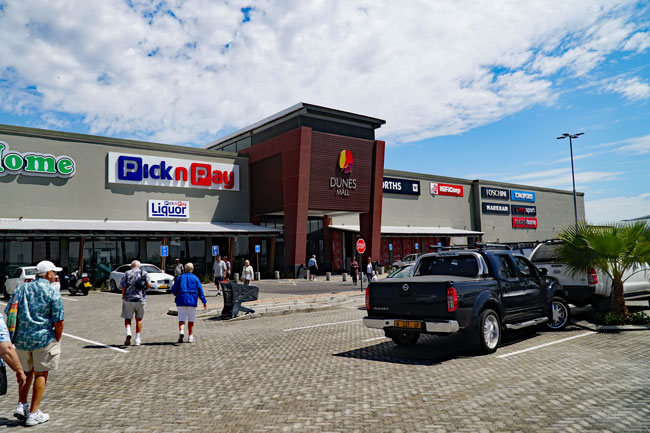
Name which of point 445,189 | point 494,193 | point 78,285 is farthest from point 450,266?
point 494,193

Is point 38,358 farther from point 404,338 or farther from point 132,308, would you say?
point 404,338

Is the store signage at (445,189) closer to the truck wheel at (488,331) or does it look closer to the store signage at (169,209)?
the store signage at (169,209)

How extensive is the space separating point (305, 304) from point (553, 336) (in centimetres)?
923

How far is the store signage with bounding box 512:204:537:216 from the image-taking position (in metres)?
57.4

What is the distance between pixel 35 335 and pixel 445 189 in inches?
1906

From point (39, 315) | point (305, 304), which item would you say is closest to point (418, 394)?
point (39, 315)

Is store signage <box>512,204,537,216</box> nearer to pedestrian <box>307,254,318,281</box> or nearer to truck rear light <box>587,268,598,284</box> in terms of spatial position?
pedestrian <box>307,254,318,281</box>

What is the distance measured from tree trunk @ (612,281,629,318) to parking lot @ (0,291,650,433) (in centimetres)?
102

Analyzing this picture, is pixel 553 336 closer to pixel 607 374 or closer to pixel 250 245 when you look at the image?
pixel 607 374

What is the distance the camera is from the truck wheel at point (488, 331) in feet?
26.4

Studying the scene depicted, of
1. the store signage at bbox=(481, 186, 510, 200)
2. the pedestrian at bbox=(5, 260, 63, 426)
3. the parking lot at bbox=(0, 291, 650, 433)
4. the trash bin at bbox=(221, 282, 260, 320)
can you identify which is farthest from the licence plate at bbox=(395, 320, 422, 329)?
the store signage at bbox=(481, 186, 510, 200)

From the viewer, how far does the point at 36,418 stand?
17.0 ft

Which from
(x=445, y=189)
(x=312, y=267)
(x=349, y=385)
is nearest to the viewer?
(x=349, y=385)

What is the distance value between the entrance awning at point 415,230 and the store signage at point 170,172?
34.6 feet
